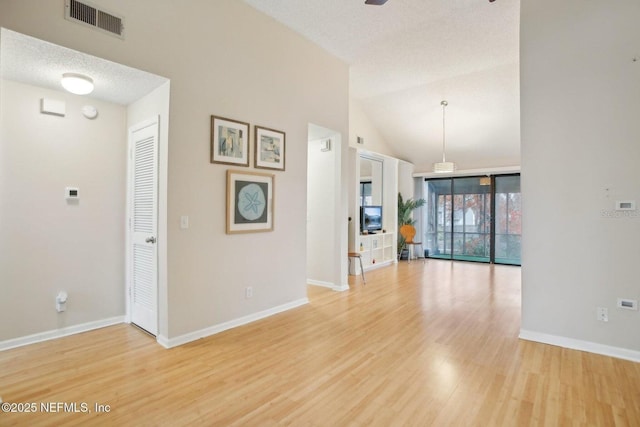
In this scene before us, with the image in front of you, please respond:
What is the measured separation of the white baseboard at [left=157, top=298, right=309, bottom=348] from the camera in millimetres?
3018

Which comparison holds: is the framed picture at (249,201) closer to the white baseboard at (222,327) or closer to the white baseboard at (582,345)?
the white baseboard at (222,327)

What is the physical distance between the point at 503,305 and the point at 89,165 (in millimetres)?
5394

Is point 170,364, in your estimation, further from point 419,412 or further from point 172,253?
point 419,412

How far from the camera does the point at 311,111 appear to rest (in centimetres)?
450

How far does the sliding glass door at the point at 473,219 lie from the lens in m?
7.89

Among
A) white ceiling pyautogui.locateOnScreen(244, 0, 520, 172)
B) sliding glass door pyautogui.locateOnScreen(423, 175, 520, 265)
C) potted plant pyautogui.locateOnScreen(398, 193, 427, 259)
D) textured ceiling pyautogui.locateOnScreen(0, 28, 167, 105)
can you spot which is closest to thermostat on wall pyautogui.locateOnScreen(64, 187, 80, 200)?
textured ceiling pyautogui.locateOnScreen(0, 28, 167, 105)

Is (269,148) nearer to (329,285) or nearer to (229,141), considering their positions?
(229,141)

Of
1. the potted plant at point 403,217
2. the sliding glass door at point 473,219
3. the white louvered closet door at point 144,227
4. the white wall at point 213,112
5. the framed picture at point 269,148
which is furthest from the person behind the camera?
the potted plant at point 403,217

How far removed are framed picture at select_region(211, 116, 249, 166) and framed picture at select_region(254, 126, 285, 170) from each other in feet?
0.51

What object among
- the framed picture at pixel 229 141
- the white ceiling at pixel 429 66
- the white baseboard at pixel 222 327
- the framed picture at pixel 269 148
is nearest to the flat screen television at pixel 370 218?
the white ceiling at pixel 429 66

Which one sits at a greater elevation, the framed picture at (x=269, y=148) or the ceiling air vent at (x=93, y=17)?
the ceiling air vent at (x=93, y=17)

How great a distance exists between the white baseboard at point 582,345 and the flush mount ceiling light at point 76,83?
4.79m

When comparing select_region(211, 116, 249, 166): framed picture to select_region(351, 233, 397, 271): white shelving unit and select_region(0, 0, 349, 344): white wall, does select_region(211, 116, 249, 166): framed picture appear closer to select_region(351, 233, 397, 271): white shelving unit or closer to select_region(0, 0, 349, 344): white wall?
select_region(0, 0, 349, 344): white wall

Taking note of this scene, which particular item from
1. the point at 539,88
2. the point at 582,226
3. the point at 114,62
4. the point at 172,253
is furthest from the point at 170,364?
the point at 539,88
